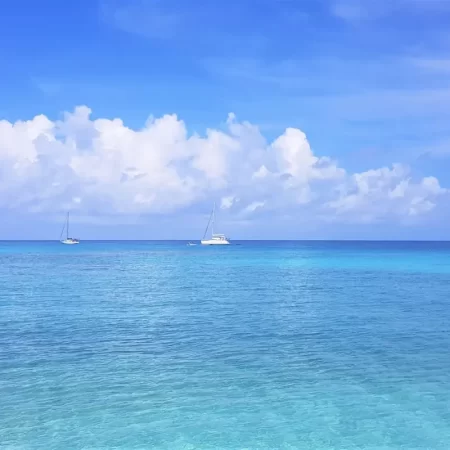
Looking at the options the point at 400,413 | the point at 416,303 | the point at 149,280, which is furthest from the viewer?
the point at 149,280

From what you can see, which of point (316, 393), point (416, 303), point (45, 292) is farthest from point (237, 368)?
point (45, 292)

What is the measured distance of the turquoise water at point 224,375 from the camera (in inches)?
601

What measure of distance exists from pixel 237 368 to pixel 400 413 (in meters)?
7.34

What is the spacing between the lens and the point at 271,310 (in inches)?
1522

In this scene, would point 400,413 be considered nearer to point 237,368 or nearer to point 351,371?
point 351,371

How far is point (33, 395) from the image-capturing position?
18.2 metres

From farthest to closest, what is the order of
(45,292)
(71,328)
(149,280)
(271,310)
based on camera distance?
(149,280)
(45,292)
(271,310)
(71,328)

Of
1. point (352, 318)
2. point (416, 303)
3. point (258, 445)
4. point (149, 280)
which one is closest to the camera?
point (258, 445)

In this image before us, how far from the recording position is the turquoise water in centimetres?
1527

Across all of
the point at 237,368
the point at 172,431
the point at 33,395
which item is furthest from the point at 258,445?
the point at 33,395

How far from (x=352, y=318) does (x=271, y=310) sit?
6567mm

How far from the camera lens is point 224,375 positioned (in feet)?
67.9

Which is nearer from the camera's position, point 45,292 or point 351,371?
point 351,371

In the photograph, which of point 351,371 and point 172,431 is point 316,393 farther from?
point 172,431
